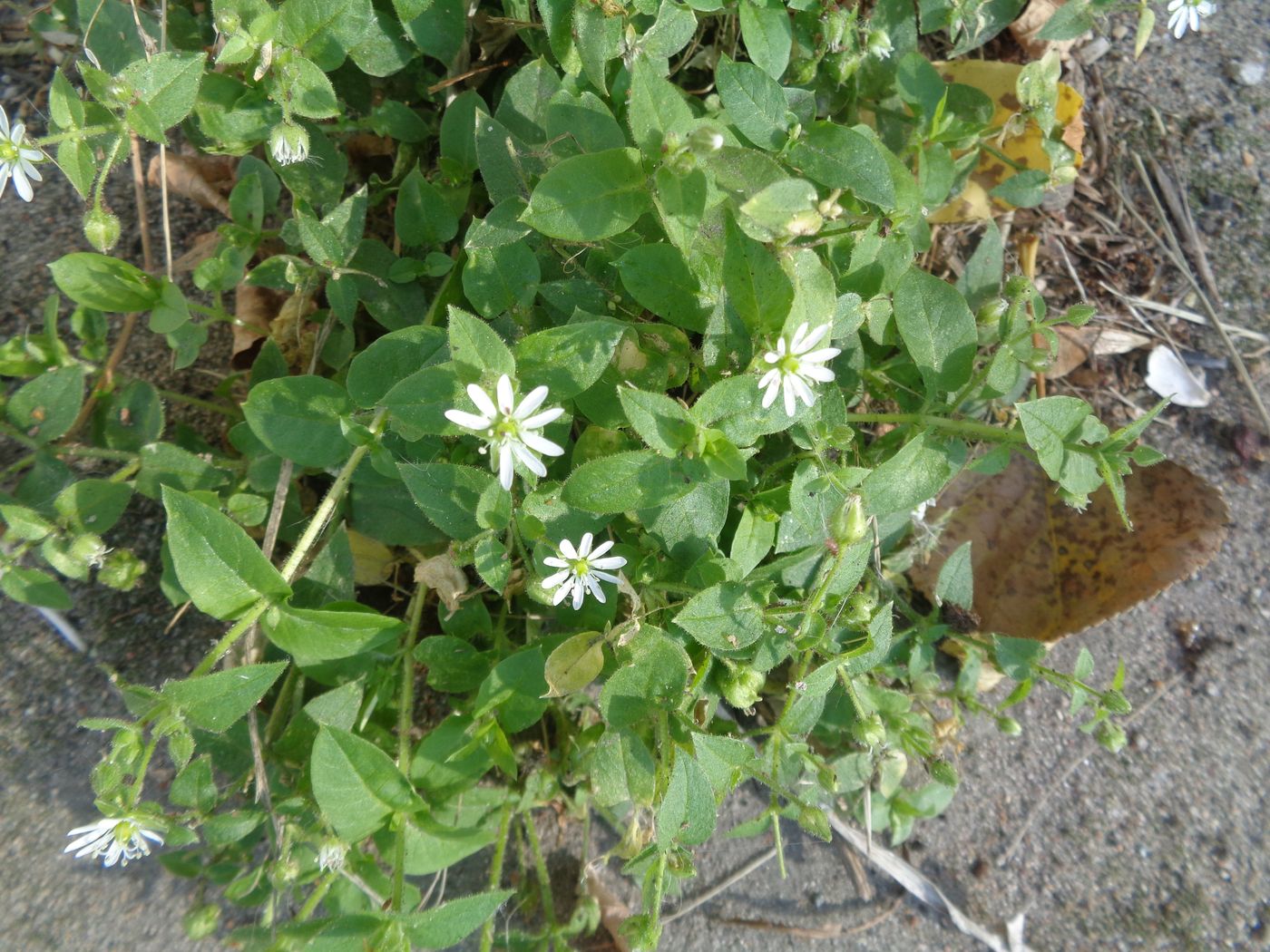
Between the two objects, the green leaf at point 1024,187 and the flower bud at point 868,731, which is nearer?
the flower bud at point 868,731

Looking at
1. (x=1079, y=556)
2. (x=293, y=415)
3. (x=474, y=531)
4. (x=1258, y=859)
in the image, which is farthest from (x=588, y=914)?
(x=1258, y=859)

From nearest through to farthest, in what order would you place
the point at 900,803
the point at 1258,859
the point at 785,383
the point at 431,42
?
1. the point at 785,383
2. the point at 431,42
3. the point at 900,803
4. the point at 1258,859

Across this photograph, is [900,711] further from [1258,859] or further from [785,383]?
[1258,859]

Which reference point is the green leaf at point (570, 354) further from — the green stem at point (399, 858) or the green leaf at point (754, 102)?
the green stem at point (399, 858)

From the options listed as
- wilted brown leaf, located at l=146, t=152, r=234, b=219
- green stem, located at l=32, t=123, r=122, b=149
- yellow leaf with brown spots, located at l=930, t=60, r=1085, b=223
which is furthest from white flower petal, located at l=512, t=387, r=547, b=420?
yellow leaf with brown spots, located at l=930, t=60, r=1085, b=223

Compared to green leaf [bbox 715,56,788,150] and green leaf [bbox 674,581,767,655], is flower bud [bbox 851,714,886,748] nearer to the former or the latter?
green leaf [bbox 674,581,767,655]

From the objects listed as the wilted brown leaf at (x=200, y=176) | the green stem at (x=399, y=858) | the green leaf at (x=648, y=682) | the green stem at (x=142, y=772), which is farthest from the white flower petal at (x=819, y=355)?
the wilted brown leaf at (x=200, y=176)
